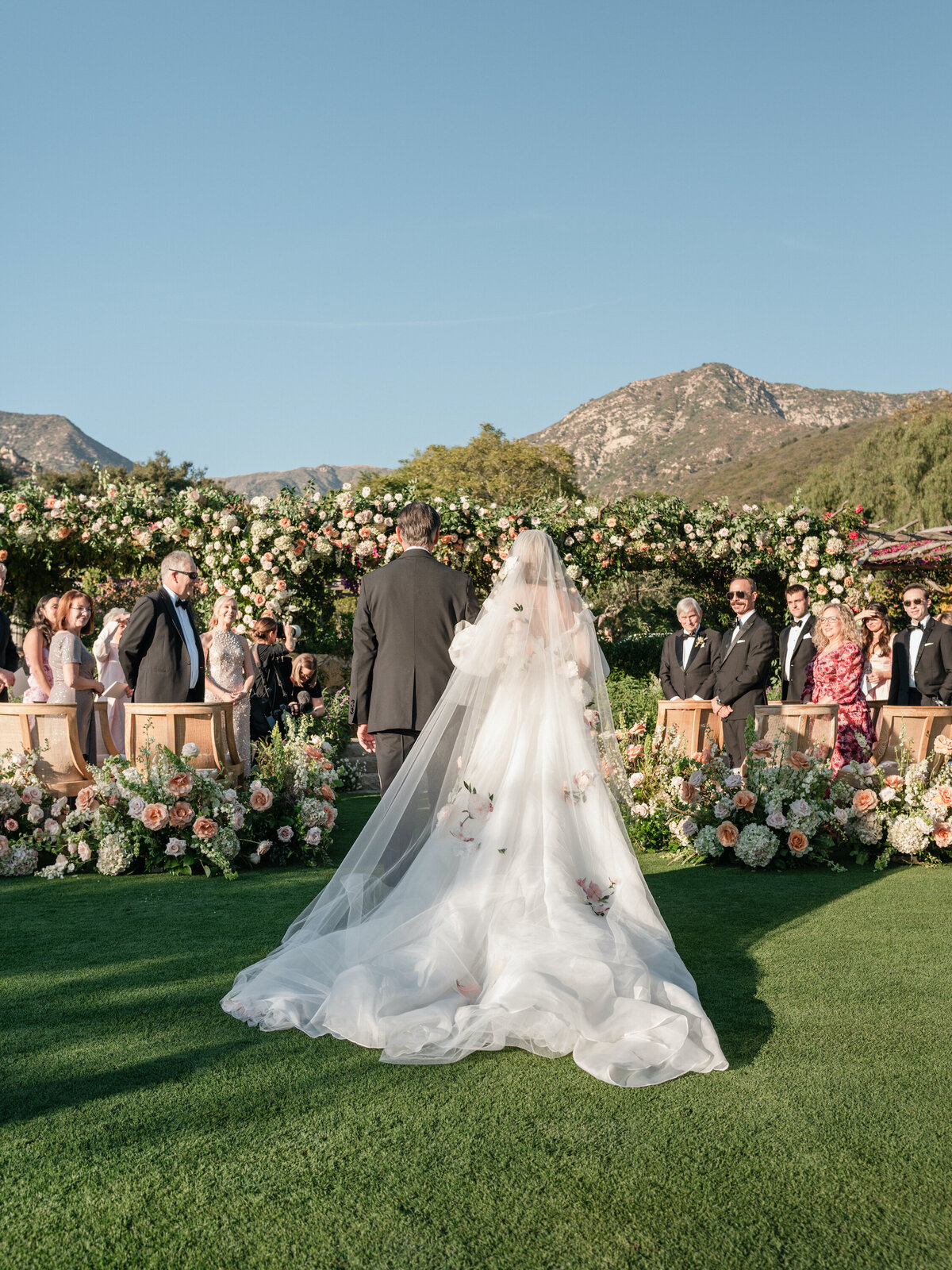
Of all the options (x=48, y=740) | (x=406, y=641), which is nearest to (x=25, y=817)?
(x=48, y=740)

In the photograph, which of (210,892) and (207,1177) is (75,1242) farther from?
(210,892)

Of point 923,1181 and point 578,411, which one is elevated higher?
point 578,411

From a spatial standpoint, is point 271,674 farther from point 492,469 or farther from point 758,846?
point 492,469

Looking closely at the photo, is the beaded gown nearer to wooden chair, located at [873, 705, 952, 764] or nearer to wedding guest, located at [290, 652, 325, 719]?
wedding guest, located at [290, 652, 325, 719]

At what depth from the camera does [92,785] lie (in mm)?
5758

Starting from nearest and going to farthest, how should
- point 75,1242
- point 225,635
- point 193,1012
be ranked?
point 75,1242
point 193,1012
point 225,635

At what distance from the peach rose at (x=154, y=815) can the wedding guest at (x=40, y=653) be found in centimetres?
205

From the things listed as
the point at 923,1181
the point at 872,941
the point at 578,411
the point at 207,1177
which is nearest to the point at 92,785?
the point at 207,1177

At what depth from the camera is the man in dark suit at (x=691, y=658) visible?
27.9ft

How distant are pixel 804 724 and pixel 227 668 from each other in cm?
445

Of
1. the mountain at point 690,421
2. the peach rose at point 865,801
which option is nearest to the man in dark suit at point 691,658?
the peach rose at point 865,801

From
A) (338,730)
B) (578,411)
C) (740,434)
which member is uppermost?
(578,411)

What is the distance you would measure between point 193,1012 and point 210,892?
1951 mm

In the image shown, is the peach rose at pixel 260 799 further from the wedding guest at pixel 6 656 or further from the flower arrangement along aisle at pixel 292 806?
the wedding guest at pixel 6 656
